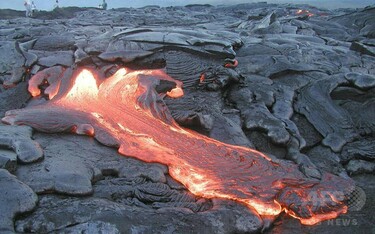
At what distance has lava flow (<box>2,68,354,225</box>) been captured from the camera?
10.8 ft

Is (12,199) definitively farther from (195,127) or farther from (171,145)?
(195,127)

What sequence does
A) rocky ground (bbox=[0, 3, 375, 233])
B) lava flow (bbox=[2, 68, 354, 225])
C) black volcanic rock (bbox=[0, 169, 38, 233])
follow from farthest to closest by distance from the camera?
lava flow (bbox=[2, 68, 354, 225])
rocky ground (bbox=[0, 3, 375, 233])
black volcanic rock (bbox=[0, 169, 38, 233])

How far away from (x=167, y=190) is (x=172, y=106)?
177cm

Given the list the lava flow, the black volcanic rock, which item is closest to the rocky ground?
the black volcanic rock

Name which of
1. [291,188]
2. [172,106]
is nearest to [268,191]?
[291,188]

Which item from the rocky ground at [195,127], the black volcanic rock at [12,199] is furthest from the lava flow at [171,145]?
the black volcanic rock at [12,199]

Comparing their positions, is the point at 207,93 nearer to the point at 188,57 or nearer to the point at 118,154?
the point at 188,57

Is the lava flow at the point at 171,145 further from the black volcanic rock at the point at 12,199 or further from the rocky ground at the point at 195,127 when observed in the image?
the black volcanic rock at the point at 12,199

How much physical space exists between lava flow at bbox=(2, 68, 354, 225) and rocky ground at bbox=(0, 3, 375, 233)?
0.43 feet

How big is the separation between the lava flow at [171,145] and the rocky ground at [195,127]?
0.43ft

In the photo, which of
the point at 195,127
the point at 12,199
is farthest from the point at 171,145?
the point at 12,199

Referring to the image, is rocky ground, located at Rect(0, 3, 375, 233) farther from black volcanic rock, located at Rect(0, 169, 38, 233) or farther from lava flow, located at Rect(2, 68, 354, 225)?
lava flow, located at Rect(2, 68, 354, 225)

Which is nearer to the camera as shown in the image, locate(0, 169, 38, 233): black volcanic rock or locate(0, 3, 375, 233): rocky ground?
locate(0, 169, 38, 233): black volcanic rock

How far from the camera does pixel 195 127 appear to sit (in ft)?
14.5
